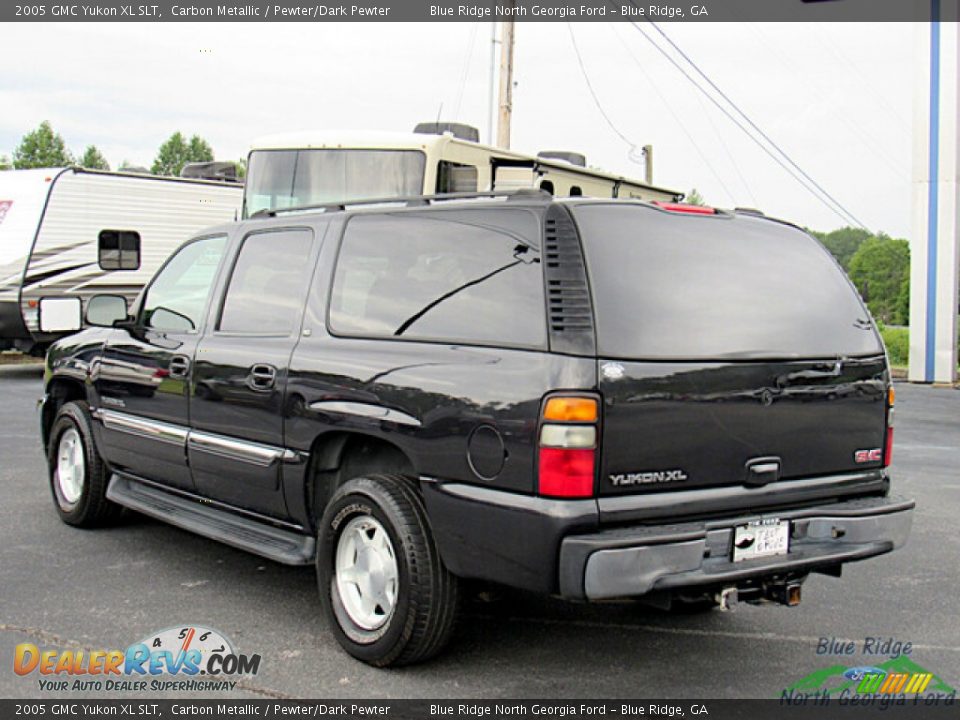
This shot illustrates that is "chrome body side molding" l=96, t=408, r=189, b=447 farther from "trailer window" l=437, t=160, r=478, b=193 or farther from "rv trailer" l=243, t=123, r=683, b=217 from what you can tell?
"trailer window" l=437, t=160, r=478, b=193

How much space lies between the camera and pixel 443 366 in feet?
14.0

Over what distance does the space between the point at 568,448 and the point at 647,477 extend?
36cm

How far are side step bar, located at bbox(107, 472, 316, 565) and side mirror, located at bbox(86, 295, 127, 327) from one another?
0.93 meters

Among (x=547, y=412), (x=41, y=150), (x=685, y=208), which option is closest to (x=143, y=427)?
(x=547, y=412)

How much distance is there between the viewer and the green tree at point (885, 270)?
199 feet

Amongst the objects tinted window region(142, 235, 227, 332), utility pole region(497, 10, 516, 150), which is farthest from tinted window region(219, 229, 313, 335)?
utility pole region(497, 10, 516, 150)

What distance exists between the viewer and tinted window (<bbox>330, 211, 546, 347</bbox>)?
164 inches

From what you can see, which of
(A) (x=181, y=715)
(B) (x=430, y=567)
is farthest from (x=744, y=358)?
(A) (x=181, y=715)

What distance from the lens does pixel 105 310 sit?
652 cm

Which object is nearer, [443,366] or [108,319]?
[443,366]

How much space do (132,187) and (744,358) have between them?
15.2 metres

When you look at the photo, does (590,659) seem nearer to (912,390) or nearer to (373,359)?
(373,359)

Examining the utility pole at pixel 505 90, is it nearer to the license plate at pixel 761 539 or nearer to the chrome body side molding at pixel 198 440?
the chrome body side molding at pixel 198 440

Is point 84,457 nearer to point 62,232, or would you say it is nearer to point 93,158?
point 62,232
